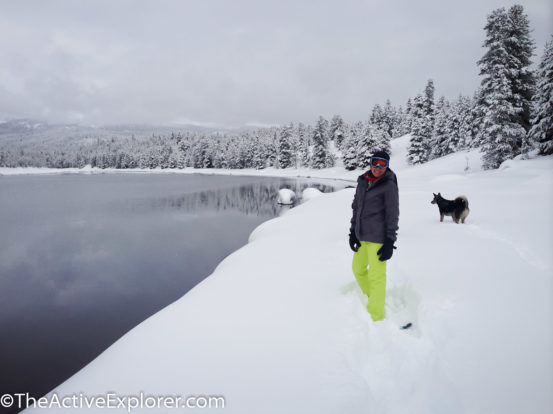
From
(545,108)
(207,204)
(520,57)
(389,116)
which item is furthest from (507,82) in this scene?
(389,116)

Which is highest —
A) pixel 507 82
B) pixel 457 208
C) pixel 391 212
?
pixel 507 82

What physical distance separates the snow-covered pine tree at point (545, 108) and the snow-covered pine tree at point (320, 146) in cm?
4374

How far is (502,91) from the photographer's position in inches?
851

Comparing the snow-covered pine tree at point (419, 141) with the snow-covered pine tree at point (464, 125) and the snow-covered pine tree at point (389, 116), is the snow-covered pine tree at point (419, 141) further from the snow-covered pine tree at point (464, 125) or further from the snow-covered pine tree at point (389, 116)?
the snow-covered pine tree at point (389, 116)

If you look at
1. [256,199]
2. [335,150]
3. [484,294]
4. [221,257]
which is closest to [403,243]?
[484,294]

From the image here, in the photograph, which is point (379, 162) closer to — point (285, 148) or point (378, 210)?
point (378, 210)

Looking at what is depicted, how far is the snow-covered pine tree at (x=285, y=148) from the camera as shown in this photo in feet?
238

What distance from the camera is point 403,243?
7223mm

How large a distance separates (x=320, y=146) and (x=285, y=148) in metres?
12.1

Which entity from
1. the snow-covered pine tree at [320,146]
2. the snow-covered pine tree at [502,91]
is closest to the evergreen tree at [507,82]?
the snow-covered pine tree at [502,91]

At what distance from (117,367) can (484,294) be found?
5242 mm

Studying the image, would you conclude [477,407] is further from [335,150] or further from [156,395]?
[335,150]

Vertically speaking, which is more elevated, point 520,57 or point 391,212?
point 520,57

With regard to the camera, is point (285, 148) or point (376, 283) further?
point (285, 148)
